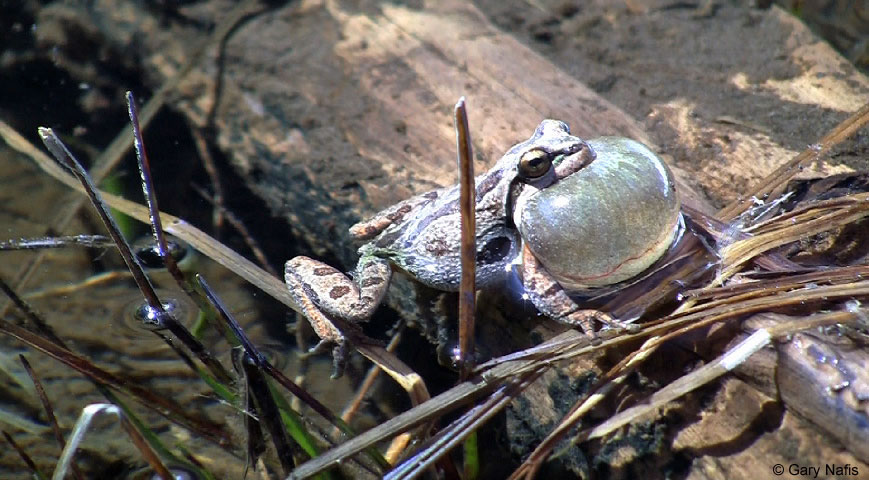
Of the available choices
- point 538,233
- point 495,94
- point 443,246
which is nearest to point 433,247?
point 443,246

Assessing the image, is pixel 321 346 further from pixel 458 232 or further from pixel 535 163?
pixel 535 163

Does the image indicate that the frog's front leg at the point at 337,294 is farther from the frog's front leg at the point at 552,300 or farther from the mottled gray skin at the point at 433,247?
the frog's front leg at the point at 552,300

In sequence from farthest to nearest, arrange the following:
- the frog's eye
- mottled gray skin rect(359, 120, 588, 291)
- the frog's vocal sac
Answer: mottled gray skin rect(359, 120, 588, 291) < the frog's eye < the frog's vocal sac

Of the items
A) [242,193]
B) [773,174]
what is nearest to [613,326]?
[773,174]

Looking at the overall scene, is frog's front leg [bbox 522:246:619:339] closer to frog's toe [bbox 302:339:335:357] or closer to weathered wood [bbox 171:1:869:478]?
weathered wood [bbox 171:1:869:478]

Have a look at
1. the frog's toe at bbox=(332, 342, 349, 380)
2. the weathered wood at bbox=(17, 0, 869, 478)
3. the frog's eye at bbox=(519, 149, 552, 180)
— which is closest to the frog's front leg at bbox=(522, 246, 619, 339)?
the weathered wood at bbox=(17, 0, 869, 478)

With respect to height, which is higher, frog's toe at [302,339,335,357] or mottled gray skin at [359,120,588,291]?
mottled gray skin at [359,120,588,291]
